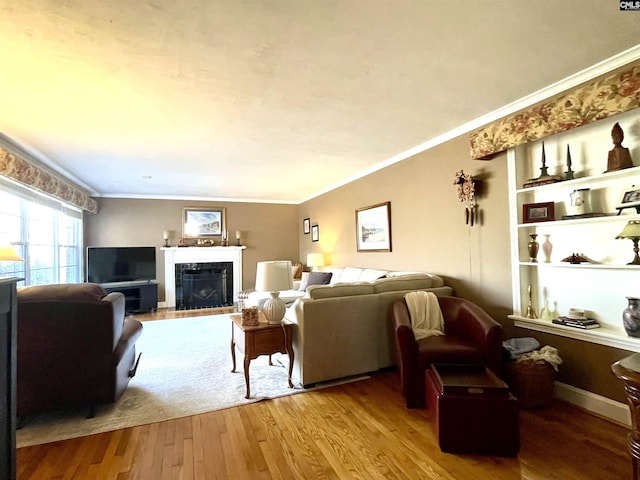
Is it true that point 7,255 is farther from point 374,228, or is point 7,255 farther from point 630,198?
point 630,198

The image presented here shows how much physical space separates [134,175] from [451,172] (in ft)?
16.0

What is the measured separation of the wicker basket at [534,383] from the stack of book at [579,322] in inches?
13.9

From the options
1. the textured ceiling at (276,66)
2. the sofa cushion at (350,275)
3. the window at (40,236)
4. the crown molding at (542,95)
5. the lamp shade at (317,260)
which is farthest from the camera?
the lamp shade at (317,260)

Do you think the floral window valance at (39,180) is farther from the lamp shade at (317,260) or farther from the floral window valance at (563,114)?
the floral window valance at (563,114)

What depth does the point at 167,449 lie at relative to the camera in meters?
2.06

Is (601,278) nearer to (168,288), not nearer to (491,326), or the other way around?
(491,326)

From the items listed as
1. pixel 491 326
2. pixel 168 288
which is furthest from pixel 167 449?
pixel 168 288

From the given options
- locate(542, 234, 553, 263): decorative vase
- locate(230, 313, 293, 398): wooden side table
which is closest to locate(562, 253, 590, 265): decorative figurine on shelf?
locate(542, 234, 553, 263): decorative vase

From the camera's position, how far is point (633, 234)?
2.11 metres

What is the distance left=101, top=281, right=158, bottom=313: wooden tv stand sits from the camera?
6.49 meters

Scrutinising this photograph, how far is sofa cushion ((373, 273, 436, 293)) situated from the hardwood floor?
44.8 inches

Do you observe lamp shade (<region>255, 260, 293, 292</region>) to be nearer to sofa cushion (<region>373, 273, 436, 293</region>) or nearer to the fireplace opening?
sofa cushion (<region>373, 273, 436, 293</region>)

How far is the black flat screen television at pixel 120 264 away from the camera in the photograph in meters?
6.40

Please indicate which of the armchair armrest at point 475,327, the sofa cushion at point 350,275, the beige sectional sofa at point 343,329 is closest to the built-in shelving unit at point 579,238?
the armchair armrest at point 475,327
